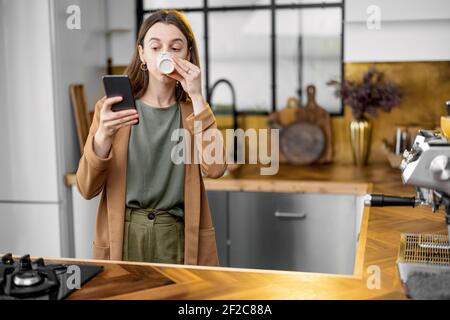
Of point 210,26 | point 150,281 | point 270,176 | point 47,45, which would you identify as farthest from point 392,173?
point 150,281

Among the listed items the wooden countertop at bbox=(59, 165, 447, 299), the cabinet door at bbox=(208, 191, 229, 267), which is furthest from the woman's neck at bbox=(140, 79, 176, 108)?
the cabinet door at bbox=(208, 191, 229, 267)

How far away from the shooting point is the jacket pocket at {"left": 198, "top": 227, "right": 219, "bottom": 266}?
1975mm

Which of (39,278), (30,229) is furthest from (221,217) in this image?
(39,278)

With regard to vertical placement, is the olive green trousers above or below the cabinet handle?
above

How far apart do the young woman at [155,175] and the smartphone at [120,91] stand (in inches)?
6.5

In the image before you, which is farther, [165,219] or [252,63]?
[252,63]

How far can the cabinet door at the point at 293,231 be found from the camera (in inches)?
115

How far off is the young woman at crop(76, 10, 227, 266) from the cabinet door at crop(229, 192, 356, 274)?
1024 mm

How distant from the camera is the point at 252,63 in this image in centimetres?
353

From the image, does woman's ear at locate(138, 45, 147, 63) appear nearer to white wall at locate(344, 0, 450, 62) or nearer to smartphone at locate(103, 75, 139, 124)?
smartphone at locate(103, 75, 139, 124)

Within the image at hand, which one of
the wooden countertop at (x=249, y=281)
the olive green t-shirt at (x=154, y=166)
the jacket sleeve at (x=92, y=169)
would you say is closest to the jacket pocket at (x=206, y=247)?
the olive green t-shirt at (x=154, y=166)

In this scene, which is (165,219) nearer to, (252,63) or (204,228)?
(204,228)

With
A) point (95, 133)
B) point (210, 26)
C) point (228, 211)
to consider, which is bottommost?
point (228, 211)
